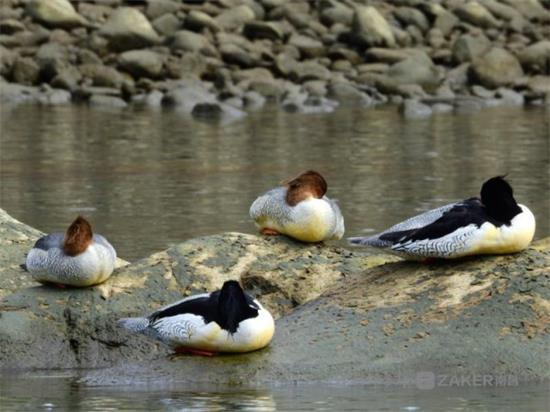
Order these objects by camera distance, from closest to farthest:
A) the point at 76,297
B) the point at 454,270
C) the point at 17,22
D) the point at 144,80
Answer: the point at 454,270 < the point at 76,297 < the point at 144,80 < the point at 17,22

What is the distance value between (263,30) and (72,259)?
96.2ft

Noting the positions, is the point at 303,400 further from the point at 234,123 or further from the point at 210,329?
the point at 234,123

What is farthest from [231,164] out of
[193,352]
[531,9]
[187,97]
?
[531,9]

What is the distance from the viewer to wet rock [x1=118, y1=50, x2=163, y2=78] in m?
37.8

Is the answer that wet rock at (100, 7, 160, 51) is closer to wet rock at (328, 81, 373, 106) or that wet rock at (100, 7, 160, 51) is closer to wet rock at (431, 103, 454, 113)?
wet rock at (328, 81, 373, 106)

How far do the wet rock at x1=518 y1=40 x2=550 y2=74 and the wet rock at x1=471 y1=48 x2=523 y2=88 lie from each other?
0.39 m

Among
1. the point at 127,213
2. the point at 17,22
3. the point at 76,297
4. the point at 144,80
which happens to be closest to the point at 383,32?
the point at 144,80

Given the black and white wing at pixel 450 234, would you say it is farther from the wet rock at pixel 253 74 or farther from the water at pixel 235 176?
the wet rock at pixel 253 74

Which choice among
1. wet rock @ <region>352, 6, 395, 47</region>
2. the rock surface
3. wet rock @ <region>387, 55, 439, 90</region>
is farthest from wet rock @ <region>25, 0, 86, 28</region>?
the rock surface

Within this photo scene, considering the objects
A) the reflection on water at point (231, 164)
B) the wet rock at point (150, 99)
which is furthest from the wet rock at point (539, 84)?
the wet rock at point (150, 99)

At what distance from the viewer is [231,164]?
24.3m

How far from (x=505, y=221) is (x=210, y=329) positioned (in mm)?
1822

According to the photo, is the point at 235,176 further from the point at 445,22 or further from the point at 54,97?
the point at 445,22

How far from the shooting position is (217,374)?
9898 mm
